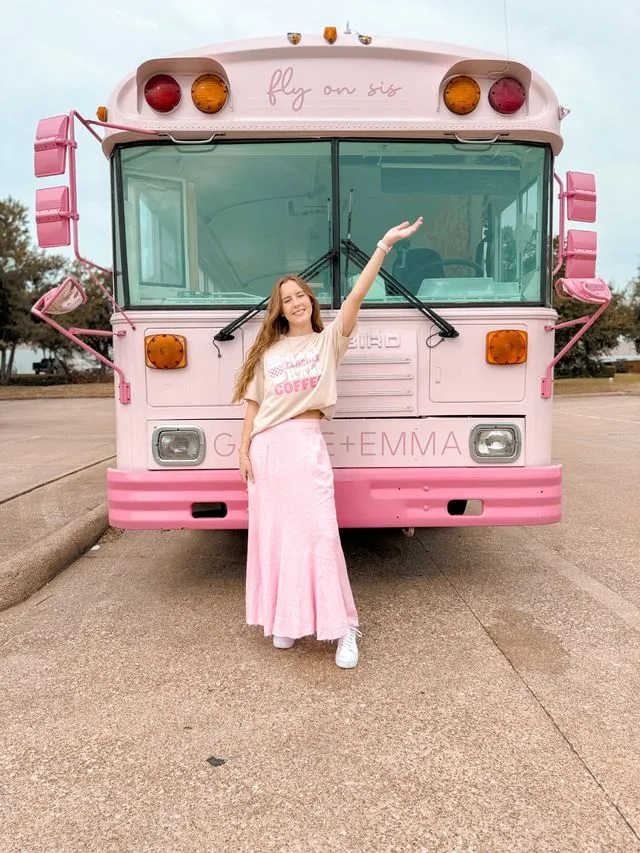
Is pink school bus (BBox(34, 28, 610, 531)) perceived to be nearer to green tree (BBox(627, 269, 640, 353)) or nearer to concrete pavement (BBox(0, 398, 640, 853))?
concrete pavement (BBox(0, 398, 640, 853))

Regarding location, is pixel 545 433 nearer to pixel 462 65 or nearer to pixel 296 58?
pixel 462 65

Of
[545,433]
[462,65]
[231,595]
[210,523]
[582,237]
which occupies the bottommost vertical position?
[231,595]

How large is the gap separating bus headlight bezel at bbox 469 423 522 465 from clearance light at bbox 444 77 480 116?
62.4 inches

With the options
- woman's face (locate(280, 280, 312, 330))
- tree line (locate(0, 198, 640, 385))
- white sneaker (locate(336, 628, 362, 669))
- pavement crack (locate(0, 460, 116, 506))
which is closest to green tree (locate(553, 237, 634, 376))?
tree line (locate(0, 198, 640, 385))

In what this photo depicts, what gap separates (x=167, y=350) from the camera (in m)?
3.58

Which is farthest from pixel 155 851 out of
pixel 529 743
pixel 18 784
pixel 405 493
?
pixel 405 493

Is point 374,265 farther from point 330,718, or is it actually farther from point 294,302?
point 330,718

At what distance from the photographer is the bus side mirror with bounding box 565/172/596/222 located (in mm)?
3541

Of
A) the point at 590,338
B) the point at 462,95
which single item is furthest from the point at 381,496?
the point at 590,338

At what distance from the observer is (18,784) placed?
227 cm

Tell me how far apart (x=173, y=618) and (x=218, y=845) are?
185cm

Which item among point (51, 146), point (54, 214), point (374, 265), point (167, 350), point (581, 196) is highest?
point (51, 146)

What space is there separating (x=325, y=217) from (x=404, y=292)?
22.2 inches

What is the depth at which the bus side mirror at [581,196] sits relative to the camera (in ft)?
11.6
